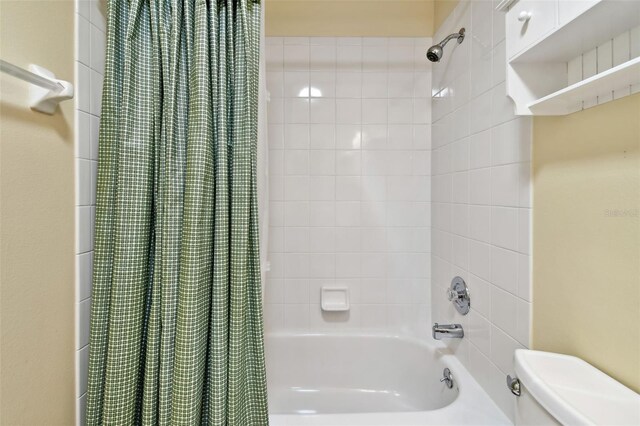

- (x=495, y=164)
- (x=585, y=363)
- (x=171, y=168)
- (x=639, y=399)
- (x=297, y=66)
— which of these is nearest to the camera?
(x=639, y=399)

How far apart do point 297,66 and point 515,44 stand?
1.27 meters

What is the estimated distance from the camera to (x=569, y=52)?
31.7 inches

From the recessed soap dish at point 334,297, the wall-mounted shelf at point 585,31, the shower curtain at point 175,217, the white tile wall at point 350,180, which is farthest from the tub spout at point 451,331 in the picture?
the wall-mounted shelf at point 585,31

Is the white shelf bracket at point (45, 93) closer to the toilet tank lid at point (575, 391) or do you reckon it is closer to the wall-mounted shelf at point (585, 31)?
the wall-mounted shelf at point (585, 31)

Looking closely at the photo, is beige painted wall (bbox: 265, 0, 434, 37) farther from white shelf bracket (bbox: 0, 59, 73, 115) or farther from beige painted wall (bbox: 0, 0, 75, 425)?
white shelf bracket (bbox: 0, 59, 73, 115)

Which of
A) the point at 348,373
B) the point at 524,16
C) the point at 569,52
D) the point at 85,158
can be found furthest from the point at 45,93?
the point at 348,373

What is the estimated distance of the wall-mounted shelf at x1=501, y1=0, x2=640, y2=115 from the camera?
63 centimetres

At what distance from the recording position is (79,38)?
901 mm

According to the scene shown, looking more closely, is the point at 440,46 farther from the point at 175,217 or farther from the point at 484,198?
the point at 175,217

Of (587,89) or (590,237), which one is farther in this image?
(590,237)

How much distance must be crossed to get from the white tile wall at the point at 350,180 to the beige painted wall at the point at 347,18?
0.17 ft

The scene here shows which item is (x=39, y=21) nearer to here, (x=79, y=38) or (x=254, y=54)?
(x=79, y=38)

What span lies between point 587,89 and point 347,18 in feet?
4.91

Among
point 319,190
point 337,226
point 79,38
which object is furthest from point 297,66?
point 79,38
